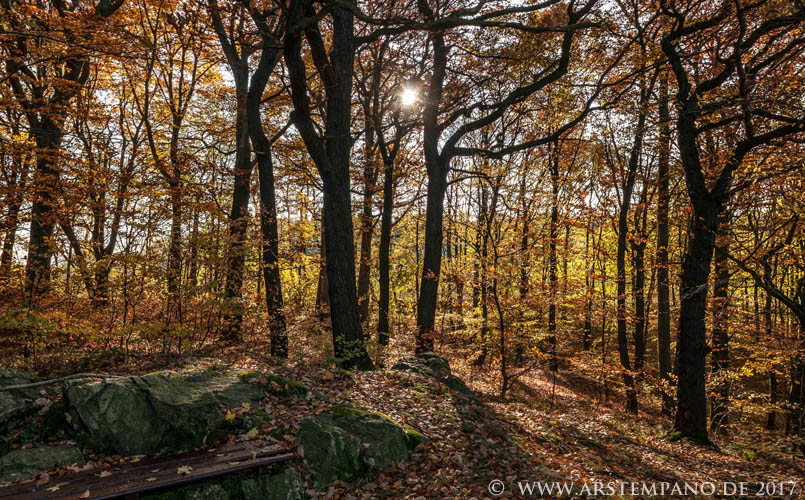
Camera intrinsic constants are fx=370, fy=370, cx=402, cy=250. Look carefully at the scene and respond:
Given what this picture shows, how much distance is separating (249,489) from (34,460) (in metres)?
2.10

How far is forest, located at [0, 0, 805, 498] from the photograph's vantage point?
6.87 meters

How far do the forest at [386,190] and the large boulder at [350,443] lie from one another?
236mm

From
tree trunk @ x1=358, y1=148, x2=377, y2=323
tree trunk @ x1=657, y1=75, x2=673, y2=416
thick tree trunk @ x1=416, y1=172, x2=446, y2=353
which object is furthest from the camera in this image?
tree trunk @ x1=358, y1=148, x2=377, y2=323

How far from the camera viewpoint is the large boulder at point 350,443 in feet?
14.5

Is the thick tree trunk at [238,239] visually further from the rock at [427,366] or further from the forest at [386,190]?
the rock at [427,366]

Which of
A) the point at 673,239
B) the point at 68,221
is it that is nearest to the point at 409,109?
the point at 68,221

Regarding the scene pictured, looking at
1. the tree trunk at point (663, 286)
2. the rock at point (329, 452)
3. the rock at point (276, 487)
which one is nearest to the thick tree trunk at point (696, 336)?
the tree trunk at point (663, 286)

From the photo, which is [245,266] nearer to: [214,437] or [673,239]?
[214,437]

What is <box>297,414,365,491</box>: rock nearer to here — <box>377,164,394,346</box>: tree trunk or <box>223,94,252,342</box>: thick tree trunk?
<box>223,94,252,342</box>: thick tree trunk

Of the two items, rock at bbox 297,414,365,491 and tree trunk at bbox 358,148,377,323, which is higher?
tree trunk at bbox 358,148,377,323

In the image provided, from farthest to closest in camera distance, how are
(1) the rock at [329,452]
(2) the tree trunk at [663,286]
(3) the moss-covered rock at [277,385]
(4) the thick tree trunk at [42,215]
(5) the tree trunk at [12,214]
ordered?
(2) the tree trunk at [663,286] < (5) the tree trunk at [12,214] < (4) the thick tree trunk at [42,215] < (3) the moss-covered rock at [277,385] < (1) the rock at [329,452]

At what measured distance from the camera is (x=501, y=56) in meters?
9.85

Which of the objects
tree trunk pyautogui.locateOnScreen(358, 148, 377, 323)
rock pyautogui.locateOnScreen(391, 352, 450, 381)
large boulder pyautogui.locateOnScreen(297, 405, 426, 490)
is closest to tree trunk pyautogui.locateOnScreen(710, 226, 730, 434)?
rock pyautogui.locateOnScreen(391, 352, 450, 381)

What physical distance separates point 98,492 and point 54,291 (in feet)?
26.7
